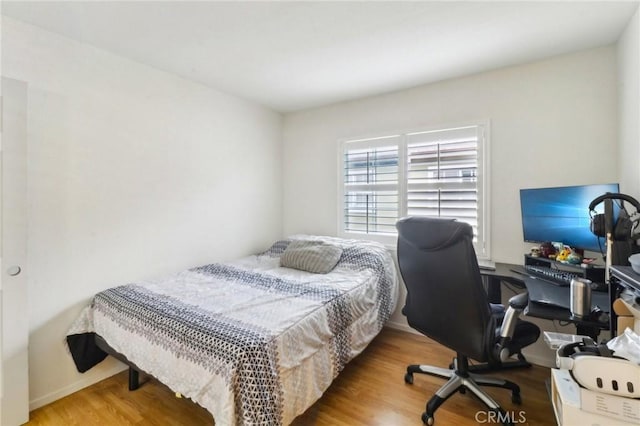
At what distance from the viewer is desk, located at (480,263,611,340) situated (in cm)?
135

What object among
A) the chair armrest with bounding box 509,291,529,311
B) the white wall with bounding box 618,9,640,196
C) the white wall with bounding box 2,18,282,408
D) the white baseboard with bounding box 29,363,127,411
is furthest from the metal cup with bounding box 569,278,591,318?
the white baseboard with bounding box 29,363,127,411

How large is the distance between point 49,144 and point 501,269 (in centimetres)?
336

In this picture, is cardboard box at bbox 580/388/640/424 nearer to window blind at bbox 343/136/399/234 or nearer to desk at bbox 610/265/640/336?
desk at bbox 610/265/640/336

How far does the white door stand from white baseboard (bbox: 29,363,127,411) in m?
0.16

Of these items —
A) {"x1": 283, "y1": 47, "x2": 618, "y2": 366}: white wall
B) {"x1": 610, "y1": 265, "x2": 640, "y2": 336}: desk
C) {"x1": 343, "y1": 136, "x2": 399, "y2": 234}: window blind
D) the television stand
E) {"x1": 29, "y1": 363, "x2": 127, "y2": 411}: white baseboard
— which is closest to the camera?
{"x1": 610, "y1": 265, "x2": 640, "y2": 336}: desk

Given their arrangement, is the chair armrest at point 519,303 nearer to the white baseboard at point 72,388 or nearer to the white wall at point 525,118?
the white wall at point 525,118

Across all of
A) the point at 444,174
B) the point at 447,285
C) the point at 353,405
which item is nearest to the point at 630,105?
the point at 444,174

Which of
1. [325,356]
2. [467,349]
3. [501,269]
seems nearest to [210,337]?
[325,356]

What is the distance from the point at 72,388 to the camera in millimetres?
1980

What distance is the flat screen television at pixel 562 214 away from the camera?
72.2 inches

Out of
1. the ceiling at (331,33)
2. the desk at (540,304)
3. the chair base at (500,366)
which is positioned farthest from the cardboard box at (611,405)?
the ceiling at (331,33)

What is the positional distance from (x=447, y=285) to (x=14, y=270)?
251cm

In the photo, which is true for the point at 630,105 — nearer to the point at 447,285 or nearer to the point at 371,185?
the point at 447,285

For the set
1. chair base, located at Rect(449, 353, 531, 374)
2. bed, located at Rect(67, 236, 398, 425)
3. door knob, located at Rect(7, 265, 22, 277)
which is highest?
door knob, located at Rect(7, 265, 22, 277)
